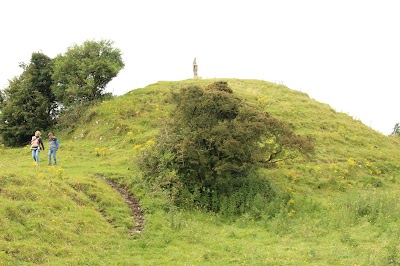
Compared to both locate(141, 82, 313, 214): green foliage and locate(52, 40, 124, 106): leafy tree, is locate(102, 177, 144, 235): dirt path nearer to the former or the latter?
locate(141, 82, 313, 214): green foliage

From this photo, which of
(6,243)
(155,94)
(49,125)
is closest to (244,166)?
(6,243)

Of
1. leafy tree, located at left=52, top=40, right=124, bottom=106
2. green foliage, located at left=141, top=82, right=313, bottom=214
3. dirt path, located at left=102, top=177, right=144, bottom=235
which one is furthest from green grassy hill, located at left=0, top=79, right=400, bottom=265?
leafy tree, located at left=52, top=40, right=124, bottom=106

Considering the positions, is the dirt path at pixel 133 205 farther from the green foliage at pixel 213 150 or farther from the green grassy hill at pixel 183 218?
the green foliage at pixel 213 150

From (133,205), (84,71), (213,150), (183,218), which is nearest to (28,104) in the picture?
(84,71)

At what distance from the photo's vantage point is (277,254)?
546 inches

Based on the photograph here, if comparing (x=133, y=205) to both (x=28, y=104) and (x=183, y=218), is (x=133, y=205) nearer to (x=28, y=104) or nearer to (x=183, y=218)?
(x=183, y=218)

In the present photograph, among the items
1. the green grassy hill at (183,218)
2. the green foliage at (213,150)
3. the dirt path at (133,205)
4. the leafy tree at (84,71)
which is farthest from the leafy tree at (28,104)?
the green foliage at (213,150)

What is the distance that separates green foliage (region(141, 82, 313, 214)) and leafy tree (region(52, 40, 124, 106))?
52.0 feet

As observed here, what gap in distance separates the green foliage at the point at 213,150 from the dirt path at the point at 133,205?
4.61 feet

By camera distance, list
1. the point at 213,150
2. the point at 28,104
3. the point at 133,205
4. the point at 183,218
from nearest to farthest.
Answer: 1. the point at 183,218
2. the point at 133,205
3. the point at 213,150
4. the point at 28,104

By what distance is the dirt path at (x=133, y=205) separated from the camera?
54.6 feet

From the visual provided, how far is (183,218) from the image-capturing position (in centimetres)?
1767

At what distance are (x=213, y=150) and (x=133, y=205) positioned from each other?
177 inches

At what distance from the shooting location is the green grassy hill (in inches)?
527
